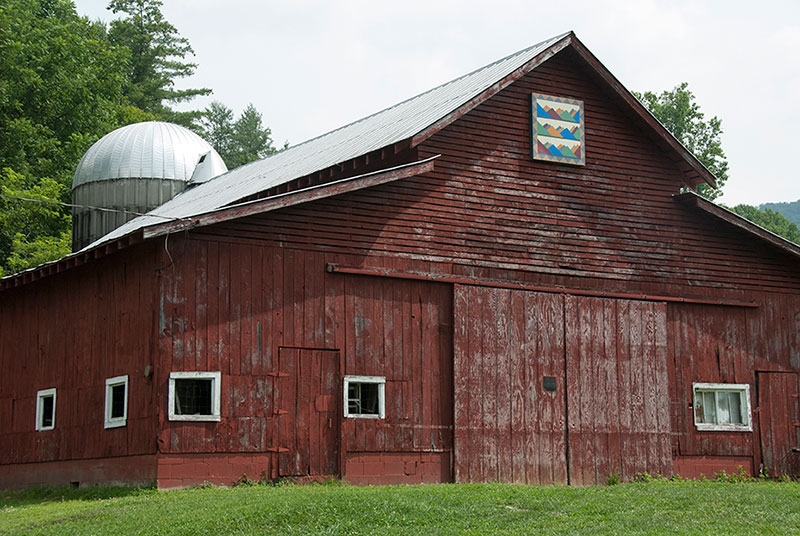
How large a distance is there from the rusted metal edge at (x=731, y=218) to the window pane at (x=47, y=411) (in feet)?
45.0

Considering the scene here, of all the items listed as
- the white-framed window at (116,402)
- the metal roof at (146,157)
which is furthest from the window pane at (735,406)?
the metal roof at (146,157)

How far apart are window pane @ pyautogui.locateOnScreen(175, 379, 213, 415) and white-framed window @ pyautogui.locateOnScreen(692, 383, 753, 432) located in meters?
10.3

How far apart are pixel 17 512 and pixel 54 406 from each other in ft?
13.2

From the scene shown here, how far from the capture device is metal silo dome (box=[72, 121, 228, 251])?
32156 mm

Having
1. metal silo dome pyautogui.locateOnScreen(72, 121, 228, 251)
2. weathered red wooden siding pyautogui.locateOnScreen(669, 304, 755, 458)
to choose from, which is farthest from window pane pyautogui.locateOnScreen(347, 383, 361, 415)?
metal silo dome pyautogui.locateOnScreen(72, 121, 228, 251)

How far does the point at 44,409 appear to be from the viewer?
22156 millimetres

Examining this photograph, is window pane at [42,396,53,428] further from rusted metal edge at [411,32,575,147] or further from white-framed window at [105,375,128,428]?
rusted metal edge at [411,32,575,147]

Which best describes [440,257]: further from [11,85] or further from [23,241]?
[11,85]

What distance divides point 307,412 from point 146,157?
16.5 metres

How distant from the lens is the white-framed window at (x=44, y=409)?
21.8 m

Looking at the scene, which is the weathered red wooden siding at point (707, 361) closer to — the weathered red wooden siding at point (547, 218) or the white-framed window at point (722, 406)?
the white-framed window at point (722, 406)

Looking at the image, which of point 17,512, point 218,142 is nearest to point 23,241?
point 17,512

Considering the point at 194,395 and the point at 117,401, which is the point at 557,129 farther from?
the point at 117,401

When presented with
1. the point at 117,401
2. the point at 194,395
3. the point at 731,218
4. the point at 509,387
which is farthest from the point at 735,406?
the point at 117,401
